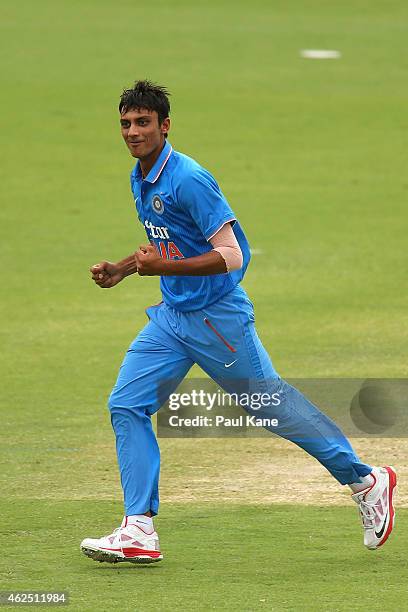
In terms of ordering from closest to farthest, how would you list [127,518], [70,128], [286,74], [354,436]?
[127,518] → [354,436] → [70,128] → [286,74]

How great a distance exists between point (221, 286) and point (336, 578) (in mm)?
1463

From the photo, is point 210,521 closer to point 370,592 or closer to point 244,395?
point 244,395

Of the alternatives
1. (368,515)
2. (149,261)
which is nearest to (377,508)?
(368,515)

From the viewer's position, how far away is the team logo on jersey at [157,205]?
23.9 feet

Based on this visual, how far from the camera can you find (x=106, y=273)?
7.61 meters

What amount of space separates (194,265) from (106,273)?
73 cm

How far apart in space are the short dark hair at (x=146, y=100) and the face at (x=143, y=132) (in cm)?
2

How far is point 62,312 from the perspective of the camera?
46.7ft

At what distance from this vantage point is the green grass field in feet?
23.7

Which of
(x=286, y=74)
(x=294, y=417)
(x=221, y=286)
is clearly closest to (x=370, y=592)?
(x=294, y=417)

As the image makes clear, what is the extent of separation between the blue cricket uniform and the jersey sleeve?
21 millimetres

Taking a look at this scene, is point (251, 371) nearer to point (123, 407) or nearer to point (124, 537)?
point (123, 407)
